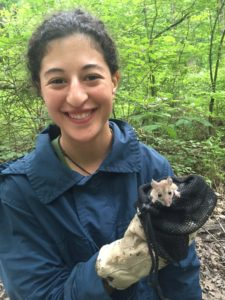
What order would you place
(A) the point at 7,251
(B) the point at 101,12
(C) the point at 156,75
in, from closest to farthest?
(A) the point at 7,251 < (B) the point at 101,12 < (C) the point at 156,75

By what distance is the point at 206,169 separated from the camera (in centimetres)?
498

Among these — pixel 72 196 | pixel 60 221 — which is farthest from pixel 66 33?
pixel 60 221

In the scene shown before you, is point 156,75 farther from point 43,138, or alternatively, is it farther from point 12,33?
point 43,138

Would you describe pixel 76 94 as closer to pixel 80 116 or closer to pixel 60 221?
pixel 80 116

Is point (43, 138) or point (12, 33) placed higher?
point (12, 33)

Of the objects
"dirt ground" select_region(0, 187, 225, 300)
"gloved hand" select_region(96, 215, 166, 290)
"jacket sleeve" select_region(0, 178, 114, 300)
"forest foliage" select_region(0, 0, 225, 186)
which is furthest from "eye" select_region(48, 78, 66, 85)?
"forest foliage" select_region(0, 0, 225, 186)

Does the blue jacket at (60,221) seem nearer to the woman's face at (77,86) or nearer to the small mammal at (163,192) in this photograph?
the woman's face at (77,86)

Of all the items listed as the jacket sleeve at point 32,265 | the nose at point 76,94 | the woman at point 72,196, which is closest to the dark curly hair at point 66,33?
the woman at point 72,196

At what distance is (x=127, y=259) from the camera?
4.25ft

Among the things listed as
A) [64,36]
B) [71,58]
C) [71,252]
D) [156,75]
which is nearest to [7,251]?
[71,252]

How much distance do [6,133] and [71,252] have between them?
3.73 meters

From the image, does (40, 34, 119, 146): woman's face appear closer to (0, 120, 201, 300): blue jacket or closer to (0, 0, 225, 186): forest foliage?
(0, 120, 201, 300): blue jacket

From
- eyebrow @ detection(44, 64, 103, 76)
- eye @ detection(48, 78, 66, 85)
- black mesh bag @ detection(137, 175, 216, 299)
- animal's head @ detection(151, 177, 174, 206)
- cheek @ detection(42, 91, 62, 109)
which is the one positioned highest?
eyebrow @ detection(44, 64, 103, 76)

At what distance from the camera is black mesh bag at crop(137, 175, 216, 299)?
1.23 metres
